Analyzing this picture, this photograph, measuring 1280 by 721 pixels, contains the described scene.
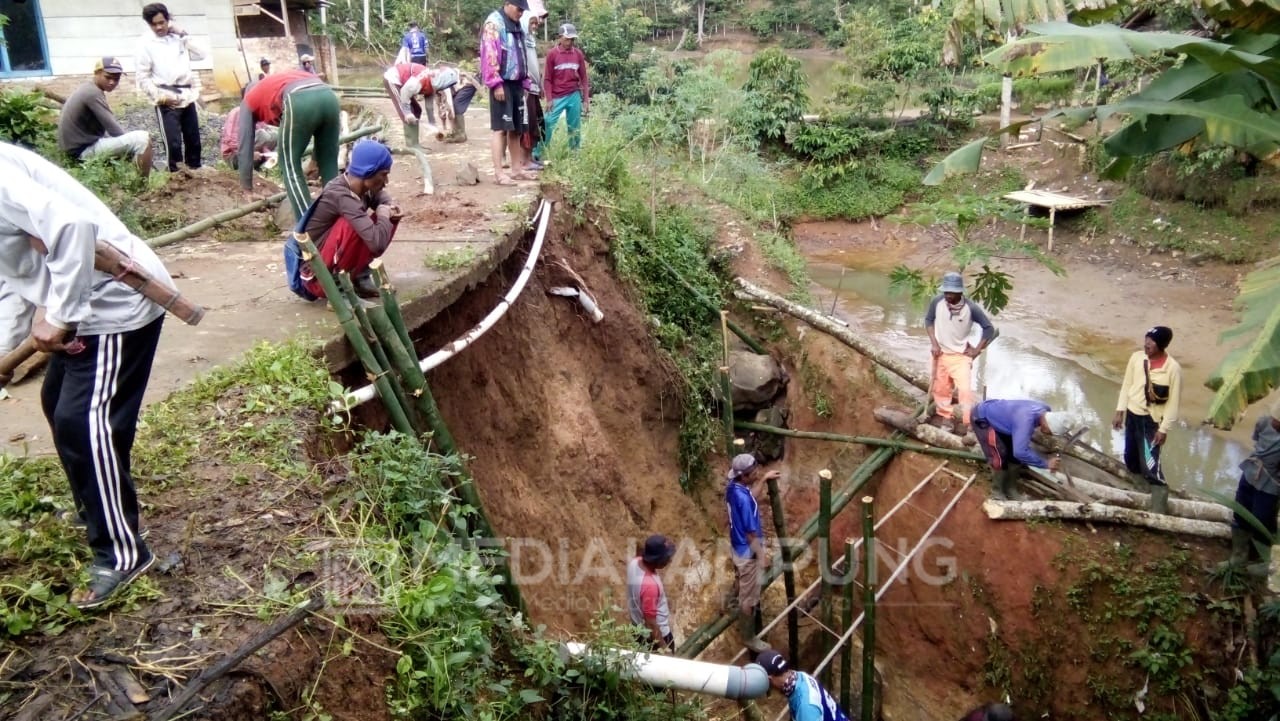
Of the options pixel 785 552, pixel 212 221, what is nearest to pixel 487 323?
pixel 212 221

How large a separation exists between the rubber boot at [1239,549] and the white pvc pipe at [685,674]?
4076 millimetres

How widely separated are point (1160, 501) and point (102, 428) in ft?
23.0

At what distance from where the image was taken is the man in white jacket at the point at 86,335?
2738mm

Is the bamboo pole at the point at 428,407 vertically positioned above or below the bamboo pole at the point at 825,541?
above

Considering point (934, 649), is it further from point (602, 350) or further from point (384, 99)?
point (384, 99)

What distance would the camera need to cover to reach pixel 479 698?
10.3 feet

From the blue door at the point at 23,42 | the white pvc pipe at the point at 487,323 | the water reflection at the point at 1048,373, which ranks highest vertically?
the blue door at the point at 23,42

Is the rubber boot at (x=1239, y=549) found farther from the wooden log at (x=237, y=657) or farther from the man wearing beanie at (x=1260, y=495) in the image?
the wooden log at (x=237, y=657)

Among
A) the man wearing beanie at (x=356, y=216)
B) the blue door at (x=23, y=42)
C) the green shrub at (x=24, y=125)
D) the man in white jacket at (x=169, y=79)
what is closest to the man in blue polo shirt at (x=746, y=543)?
the man wearing beanie at (x=356, y=216)

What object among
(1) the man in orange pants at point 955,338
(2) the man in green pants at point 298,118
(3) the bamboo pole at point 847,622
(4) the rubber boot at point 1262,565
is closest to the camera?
(2) the man in green pants at point 298,118

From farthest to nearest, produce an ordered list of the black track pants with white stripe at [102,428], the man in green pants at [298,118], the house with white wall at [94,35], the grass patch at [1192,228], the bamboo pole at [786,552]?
the grass patch at [1192,228]
the house with white wall at [94,35]
the bamboo pole at [786,552]
the man in green pants at [298,118]
the black track pants with white stripe at [102,428]

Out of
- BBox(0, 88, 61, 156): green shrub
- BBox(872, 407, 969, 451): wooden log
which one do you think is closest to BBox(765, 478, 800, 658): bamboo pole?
BBox(872, 407, 969, 451): wooden log

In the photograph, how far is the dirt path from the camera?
4477mm

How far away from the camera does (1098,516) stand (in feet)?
21.5
